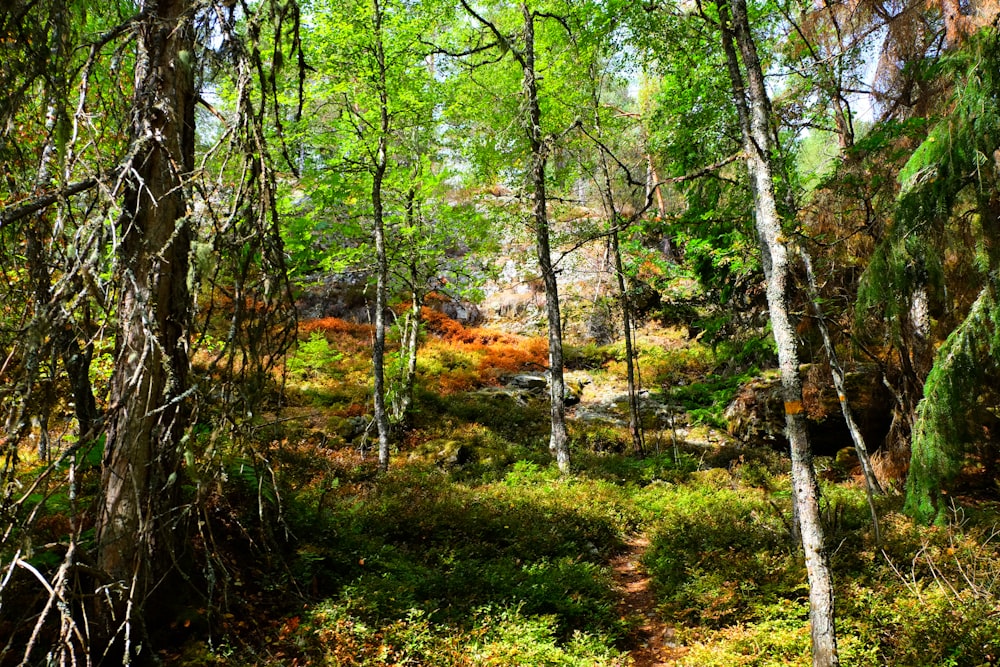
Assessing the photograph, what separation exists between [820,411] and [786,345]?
7298mm

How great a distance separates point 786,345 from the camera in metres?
4.89

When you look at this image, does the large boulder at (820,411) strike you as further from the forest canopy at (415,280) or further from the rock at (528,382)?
the rock at (528,382)

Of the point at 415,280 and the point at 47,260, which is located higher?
the point at 415,280

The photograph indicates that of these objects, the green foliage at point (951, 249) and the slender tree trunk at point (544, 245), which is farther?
the slender tree trunk at point (544, 245)

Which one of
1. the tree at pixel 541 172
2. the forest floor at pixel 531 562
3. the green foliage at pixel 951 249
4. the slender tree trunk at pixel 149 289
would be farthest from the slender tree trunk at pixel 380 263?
the green foliage at pixel 951 249

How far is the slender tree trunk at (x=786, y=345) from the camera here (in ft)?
14.7

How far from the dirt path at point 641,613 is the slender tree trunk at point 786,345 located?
164cm

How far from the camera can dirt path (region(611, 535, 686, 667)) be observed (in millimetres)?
5590

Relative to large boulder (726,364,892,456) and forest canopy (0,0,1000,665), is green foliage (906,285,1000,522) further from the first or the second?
large boulder (726,364,892,456)

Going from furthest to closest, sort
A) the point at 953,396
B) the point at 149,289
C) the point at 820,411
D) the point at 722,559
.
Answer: the point at 820,411
the point at 722,559
the point at 953,396
the point at 149,289

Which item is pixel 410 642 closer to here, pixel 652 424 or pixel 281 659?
pixel 281 659

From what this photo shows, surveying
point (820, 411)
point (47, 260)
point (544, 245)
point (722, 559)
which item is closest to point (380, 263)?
point (544, 245)

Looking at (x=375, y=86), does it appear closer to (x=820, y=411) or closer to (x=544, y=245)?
(x=544, y=245)

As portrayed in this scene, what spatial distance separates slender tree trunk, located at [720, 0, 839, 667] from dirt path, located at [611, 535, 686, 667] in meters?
1.64
